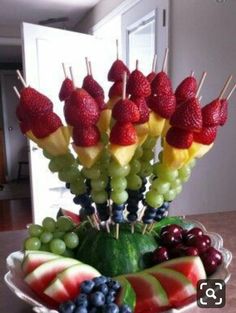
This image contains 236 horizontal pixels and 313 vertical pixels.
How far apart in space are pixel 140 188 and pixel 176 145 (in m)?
0.14

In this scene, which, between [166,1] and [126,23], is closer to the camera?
[166,1]

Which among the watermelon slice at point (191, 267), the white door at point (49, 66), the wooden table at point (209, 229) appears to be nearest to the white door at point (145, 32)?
the white door at point (49, 66)

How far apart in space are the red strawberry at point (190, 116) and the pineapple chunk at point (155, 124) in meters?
0.06

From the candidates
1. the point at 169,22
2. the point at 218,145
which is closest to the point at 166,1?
the point at 169,22

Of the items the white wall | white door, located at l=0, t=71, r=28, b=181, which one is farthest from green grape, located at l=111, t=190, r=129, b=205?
white door, located at l=0, t=71, r=28, b=181

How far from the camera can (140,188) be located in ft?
2.35

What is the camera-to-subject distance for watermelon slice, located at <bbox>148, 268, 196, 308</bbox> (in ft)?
2.04

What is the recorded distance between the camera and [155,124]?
669 millimetres

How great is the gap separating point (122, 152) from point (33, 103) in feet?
0.60

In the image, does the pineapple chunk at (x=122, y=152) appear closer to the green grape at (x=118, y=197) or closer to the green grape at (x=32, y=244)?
the green grape at (x=118, y=197)

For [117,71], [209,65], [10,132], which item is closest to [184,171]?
[117,71]

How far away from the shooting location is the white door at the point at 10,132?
20.6 feet

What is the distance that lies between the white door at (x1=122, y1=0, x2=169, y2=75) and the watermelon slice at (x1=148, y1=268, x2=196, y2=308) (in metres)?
1.59

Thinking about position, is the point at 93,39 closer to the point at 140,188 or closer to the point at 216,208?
the point at 216,208
